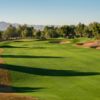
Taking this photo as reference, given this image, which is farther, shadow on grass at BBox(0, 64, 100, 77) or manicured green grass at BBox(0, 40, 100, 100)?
shadow on grass at BBox(0, 64, 100, 77)

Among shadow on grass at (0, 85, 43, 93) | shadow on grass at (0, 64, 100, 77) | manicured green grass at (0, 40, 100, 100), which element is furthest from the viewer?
shadow on grass at (0, 64, 100, 77)

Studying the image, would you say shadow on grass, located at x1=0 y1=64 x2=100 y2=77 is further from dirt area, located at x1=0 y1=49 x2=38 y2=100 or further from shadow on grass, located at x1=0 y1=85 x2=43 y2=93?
shadow on grass, located at x1=0 y1=85 x2=43 y2=93

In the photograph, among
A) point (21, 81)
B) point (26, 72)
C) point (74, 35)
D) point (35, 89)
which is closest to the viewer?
point (35, 89)

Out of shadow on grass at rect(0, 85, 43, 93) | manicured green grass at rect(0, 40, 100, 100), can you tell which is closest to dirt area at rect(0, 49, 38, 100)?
shadow on grass at rect(0, 85, 43, 93)

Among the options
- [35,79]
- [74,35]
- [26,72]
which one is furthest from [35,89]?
[74,35]

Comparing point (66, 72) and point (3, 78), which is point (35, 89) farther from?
point (66, 72)

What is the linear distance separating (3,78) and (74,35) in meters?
141

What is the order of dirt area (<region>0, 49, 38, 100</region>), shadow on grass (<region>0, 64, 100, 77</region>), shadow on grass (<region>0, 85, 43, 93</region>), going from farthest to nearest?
1. shadow on grass (<region>0, 64, 100, 77</region>)
2. shadow on grass (<region>0, 85, 43, 93</region>)
3. dirt area (<region>0, 49, 38, 100</region>)

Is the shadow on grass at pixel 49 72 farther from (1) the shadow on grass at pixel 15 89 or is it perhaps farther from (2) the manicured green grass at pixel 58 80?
(1) the shadow on grass at pixel 15 89

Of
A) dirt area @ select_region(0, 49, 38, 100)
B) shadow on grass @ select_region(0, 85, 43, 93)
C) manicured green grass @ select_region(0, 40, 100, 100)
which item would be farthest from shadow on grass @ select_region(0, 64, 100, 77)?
shadow on grass @ select_region(0, 85, 43, 93)

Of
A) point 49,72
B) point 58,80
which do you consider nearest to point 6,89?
point 58,80

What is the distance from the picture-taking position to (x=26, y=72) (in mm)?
40375

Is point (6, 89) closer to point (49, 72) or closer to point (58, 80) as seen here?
point (58, 80)

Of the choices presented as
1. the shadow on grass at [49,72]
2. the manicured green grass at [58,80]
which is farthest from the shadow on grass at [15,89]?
the shadow on grass at [49,72]
